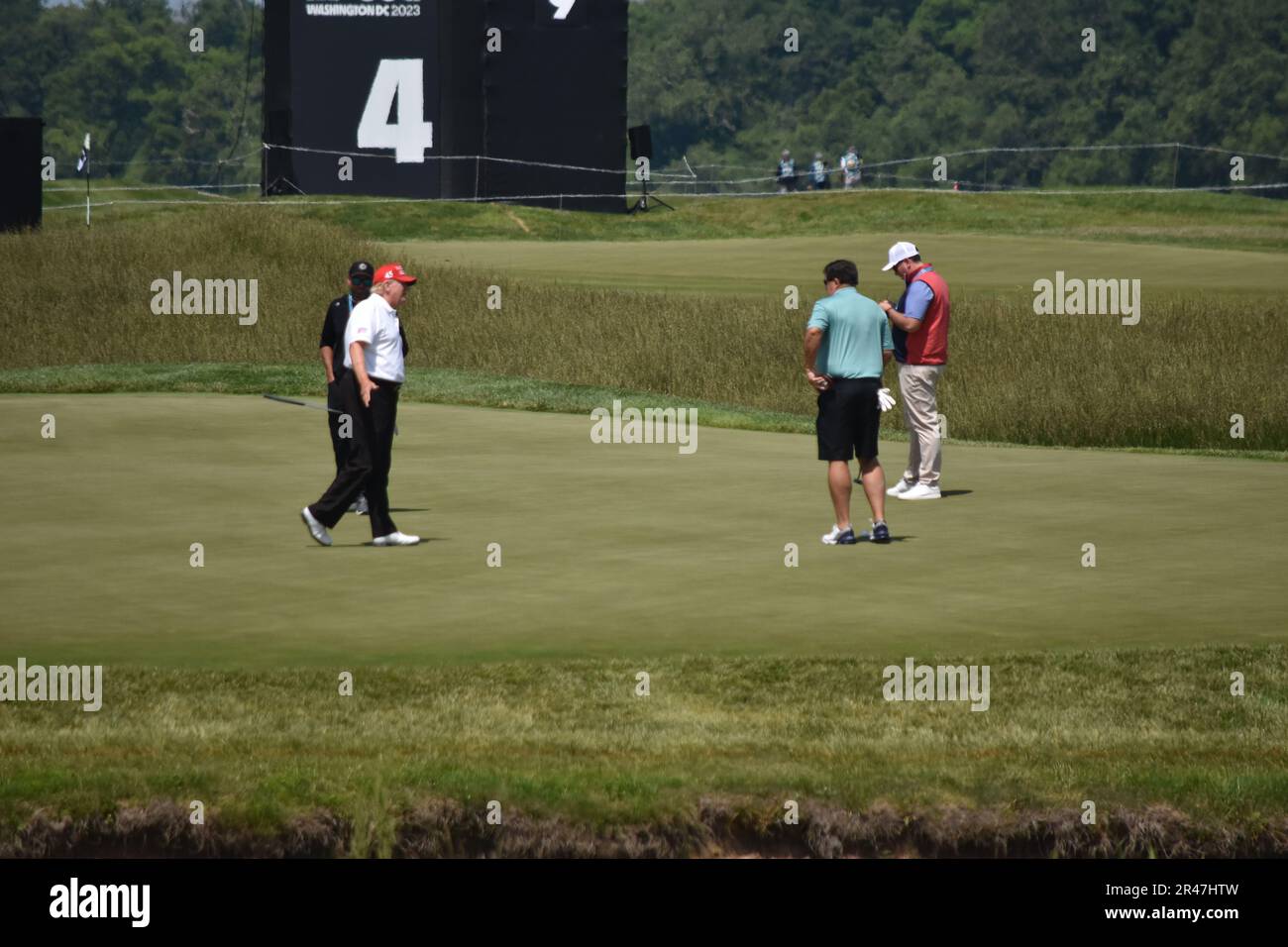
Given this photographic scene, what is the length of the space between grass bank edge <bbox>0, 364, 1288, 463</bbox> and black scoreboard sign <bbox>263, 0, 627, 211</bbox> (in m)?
24.4

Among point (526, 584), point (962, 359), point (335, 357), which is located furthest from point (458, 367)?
point (526, 584)

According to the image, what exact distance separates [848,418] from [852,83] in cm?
11513

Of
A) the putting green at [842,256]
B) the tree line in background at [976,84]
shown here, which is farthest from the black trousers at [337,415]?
the tree line in background at [976,84]

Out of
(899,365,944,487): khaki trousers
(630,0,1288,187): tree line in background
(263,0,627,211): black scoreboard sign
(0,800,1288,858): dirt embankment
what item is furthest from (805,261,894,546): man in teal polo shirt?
(630,0,1288,187): tree line in background

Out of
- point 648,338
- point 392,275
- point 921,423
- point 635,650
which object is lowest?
point 635,650

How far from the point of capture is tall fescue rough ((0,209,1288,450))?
2450 centimetres

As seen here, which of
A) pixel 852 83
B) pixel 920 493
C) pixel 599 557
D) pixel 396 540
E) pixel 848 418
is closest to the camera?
pixel 599 557

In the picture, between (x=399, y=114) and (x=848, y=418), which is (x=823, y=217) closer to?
(x=399, y=114)

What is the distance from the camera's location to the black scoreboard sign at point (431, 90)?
50469 millimetres

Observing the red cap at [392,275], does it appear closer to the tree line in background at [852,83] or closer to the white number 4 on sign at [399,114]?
the white number 4 on sign at [399,114]

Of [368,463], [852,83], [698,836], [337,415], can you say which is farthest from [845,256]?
[852,83]

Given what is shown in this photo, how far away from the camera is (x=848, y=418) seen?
13703 millimetres
